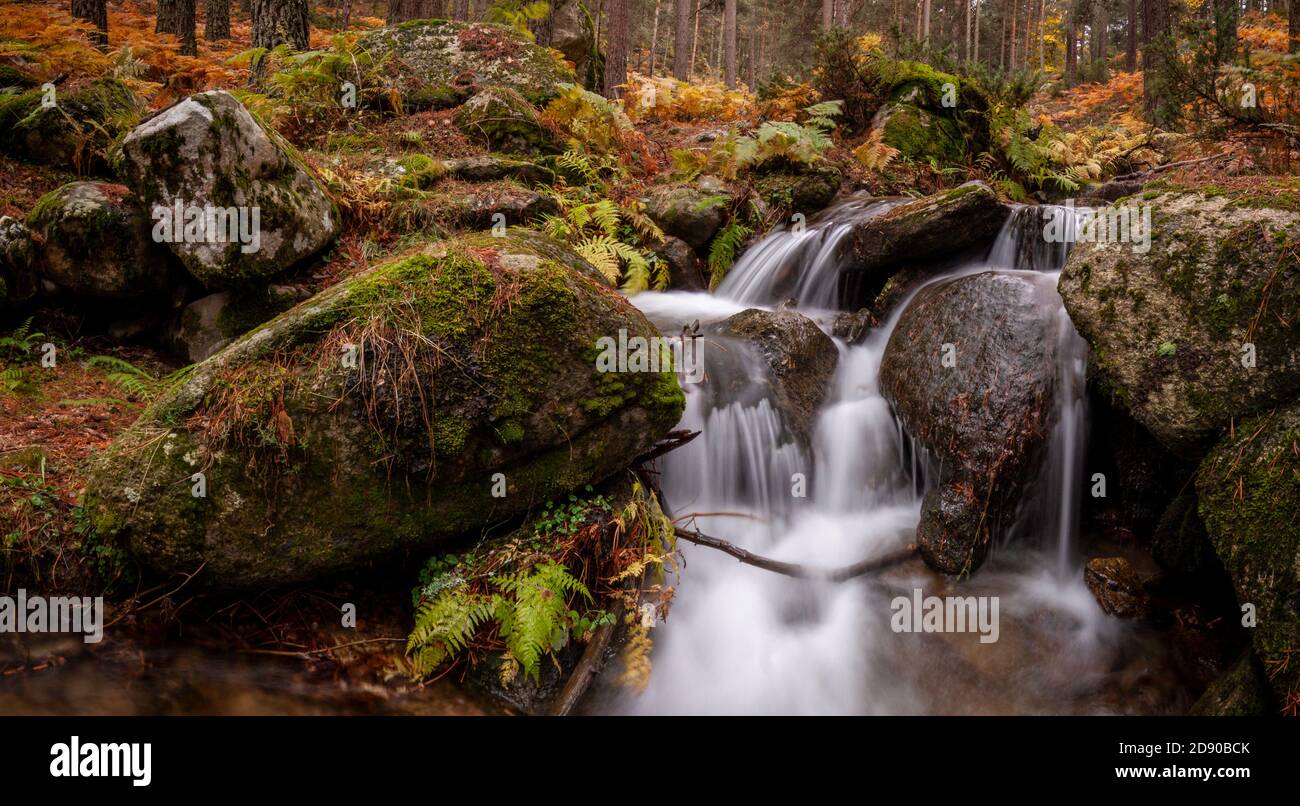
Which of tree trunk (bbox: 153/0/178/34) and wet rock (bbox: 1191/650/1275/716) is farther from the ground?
tree trunk (bbox: 153/0/178/34)

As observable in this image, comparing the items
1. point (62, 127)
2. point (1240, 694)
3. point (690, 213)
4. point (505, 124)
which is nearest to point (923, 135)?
point (690, 213)

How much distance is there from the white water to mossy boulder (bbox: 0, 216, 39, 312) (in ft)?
16.3

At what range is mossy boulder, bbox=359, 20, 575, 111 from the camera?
886 cm

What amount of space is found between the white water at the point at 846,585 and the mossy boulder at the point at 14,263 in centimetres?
497

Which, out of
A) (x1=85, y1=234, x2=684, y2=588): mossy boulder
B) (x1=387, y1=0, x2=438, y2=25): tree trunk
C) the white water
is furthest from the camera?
(x1=387, y1=0, x2=438, y2=25): tree trunk

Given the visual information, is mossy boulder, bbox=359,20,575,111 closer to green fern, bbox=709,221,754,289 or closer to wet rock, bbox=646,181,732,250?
wet rock, bbox=646,181,732,250

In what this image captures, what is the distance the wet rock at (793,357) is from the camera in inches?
231

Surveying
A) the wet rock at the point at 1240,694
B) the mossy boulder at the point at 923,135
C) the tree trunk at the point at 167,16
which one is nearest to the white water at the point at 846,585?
the wet rock at the point at 1240,694

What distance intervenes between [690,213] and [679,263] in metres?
0.70

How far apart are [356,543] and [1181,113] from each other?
8531 millimetres

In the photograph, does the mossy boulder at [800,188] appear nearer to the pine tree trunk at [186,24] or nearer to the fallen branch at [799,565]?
the fallen branch at [799,565]

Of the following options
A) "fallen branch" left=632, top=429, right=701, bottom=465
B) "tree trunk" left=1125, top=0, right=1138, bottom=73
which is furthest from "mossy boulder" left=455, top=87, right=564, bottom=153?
"tree trunk" left=1125, top=0, right=1138, bottom=73
